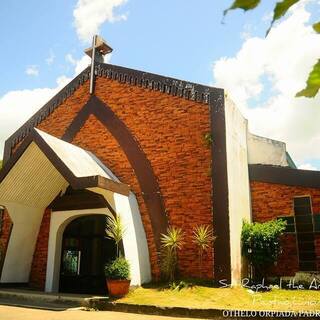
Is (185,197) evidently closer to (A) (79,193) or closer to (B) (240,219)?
(B) (240,219)

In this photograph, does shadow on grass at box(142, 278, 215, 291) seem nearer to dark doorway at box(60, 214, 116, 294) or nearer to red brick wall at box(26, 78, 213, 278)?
red brick wall at box(26, 78, 213, 278)

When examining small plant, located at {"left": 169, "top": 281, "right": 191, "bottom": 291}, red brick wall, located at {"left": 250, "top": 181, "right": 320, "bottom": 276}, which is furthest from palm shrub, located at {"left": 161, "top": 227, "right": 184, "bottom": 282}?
red brick wall, located at {"left": 250, "top": 181, "right": 320, "bottom": 276}

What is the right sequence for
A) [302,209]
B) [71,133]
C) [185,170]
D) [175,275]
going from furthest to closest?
[71,133]
[302,209]
[185,170]
[175,275]

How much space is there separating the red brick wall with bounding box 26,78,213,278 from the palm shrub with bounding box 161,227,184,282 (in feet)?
0.80

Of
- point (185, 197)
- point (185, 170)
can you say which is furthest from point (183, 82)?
point (185, 197)

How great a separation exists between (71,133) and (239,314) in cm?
1023

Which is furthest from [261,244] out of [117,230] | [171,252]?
[117,230]

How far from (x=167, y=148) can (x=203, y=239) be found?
3593mm

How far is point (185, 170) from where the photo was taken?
13.2 m

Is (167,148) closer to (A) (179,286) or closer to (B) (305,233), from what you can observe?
(A) (179,286)

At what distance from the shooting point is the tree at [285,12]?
1.00m

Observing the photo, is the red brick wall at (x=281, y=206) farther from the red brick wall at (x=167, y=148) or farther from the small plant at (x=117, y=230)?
the small plant at (x=117, y=230)

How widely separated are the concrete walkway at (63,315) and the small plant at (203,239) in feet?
10.3

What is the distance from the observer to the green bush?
10.9 meters
